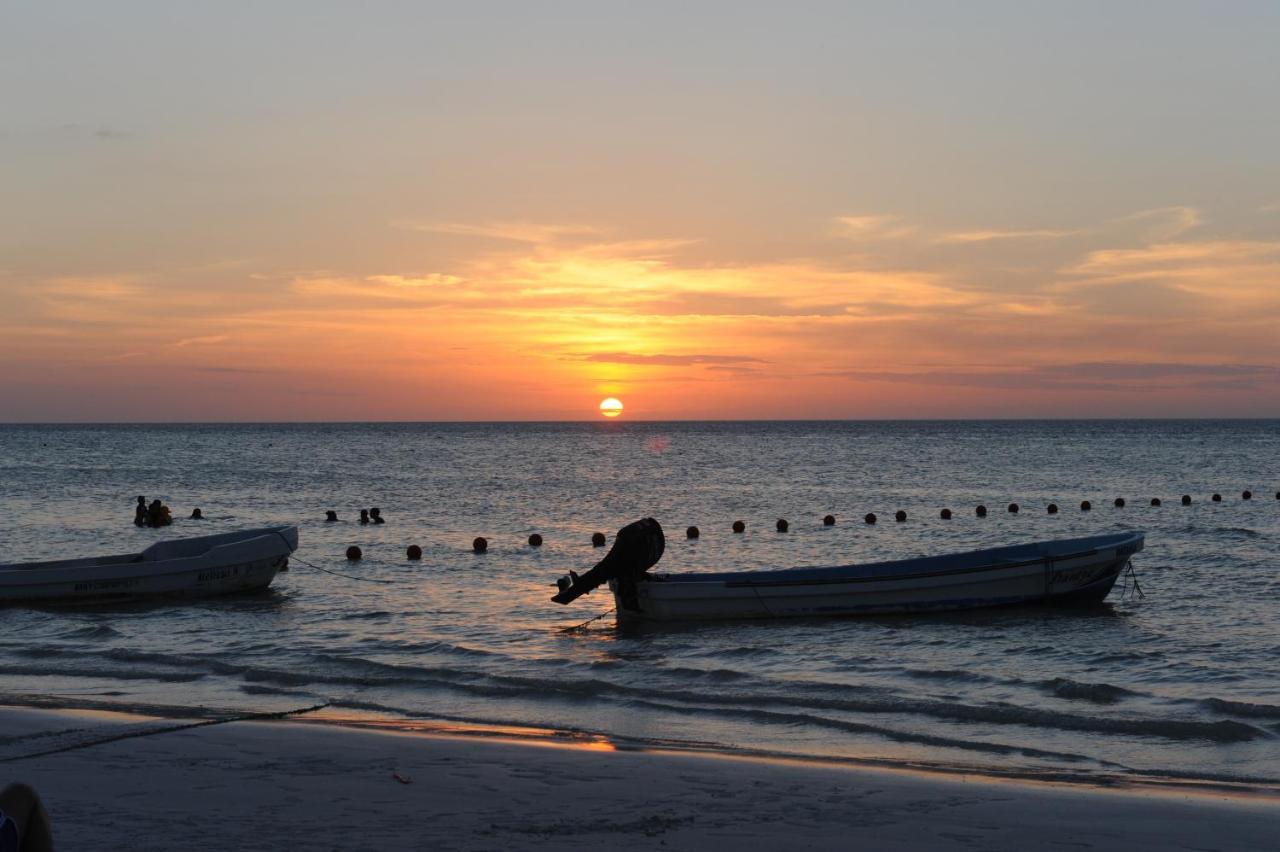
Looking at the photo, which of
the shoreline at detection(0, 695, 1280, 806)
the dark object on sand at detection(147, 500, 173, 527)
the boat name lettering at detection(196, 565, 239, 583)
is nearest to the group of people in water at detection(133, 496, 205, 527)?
the dark object on sand at detection(147, 500, 173, 527)

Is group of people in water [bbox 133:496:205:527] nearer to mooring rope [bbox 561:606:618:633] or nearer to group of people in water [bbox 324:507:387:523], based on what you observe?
group of people in water [bbox 324:507:387:523]

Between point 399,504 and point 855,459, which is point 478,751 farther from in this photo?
point 855,459

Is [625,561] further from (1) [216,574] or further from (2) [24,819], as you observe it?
(2) [24,819]

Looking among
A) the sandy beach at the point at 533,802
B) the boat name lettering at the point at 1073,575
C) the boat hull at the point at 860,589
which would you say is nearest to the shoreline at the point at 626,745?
the sandy beach at the point at 533,802

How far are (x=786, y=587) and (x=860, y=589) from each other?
4.24ft

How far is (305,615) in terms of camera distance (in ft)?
73.4

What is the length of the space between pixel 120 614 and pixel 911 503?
3702 centimetres

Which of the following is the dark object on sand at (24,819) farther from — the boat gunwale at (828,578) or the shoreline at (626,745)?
the boat gunwale at (828,578)

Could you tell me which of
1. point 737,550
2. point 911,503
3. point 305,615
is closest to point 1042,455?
Answer: point 911,503

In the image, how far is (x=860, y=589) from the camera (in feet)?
70.4

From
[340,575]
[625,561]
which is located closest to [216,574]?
[340,575]

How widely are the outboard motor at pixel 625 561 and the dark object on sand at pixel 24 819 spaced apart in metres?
16.1

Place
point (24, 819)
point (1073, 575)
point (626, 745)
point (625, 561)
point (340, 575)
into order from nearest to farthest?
point (24, 819) → point (626, 745) → point (625, 561) → point (1073, 575) → point (340, 575)

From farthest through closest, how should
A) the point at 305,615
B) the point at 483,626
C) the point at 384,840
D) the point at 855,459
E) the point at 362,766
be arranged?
the point at 855,459
the point at 305,615
the point at 483,626
the point at 362,766
the point at 384,840
